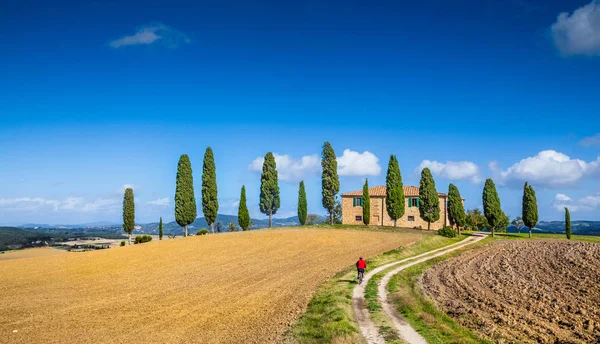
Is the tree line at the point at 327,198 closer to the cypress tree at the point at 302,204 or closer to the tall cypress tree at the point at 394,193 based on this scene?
the tall cypress tree at the point at 394,193

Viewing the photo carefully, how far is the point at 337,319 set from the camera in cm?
1912

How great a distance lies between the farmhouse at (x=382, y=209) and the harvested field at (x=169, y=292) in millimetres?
34412

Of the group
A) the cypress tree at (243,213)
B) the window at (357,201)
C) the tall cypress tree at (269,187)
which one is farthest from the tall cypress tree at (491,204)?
the cypress tree at (243,213)

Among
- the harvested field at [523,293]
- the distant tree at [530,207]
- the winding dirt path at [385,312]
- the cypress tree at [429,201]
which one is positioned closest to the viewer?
the winding dirt path at [385,312]

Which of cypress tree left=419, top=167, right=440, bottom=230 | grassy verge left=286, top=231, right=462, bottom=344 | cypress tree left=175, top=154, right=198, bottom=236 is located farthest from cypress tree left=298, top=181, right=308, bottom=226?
grassy verge left=286, top=231, right=462, bottom=344

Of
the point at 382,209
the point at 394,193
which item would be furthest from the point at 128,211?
the point at 382,209

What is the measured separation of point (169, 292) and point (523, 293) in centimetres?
2259

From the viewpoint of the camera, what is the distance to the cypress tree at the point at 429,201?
7625cm

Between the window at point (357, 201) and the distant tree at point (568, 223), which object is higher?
the window at point (357, 201)

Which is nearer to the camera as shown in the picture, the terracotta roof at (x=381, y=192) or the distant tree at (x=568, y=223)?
the distant tree at (x=568, y=223)

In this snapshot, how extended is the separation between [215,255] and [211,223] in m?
31.2

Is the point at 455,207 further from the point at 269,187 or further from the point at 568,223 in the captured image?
the point at 269,187

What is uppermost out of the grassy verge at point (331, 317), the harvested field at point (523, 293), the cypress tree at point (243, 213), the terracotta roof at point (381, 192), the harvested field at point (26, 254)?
the terracotta roof at point (381, 192)

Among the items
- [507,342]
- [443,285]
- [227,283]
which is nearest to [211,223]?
[227,283]
